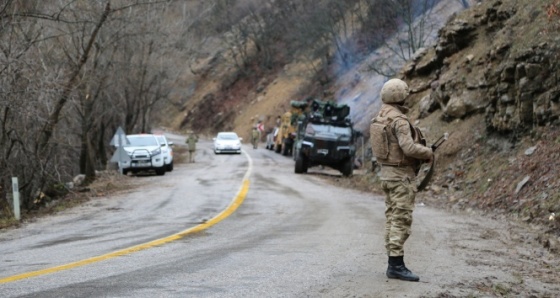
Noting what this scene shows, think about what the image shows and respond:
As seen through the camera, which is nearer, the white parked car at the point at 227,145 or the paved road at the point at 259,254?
the paved road at the point at 259,254

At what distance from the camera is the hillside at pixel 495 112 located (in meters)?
14.5

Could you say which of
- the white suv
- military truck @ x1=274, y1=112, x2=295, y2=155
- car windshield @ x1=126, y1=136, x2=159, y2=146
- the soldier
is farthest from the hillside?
military truck @ x1=274, y1=112, x2=295, y2=155

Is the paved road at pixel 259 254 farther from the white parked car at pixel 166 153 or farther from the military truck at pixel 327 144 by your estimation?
the white parked car at pixel 166 153

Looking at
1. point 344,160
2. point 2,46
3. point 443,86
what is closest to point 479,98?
point 443,86

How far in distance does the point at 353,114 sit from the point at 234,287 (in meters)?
37.0

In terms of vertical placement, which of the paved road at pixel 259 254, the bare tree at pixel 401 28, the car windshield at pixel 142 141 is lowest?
the paved road at pixel 259 254

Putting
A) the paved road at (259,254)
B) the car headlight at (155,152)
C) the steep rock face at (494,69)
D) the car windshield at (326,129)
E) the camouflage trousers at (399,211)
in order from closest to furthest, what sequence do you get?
the paved road at (259,254), the camouflage trousers at (399,211), the steep rock face at (494,69), the car windshield at (326,129), the car headlight at (155,152)

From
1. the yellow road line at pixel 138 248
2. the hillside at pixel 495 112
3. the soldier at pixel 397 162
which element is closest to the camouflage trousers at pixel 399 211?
the soldier at pixel 397 162

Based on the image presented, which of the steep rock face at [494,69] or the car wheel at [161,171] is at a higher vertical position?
the steep rock face at [494,69]

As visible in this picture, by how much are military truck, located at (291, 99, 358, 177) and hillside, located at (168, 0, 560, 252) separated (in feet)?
2.71

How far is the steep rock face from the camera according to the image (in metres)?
17.1

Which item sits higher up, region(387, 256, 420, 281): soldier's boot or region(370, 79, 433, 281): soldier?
region(370, 79, 433, 281): soldier

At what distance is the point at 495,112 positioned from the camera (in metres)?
19.1

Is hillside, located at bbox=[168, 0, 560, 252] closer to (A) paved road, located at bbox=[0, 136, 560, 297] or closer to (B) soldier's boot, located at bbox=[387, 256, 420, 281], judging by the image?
(A) paved road, located at bbox=[0, 136, 560, 297]
